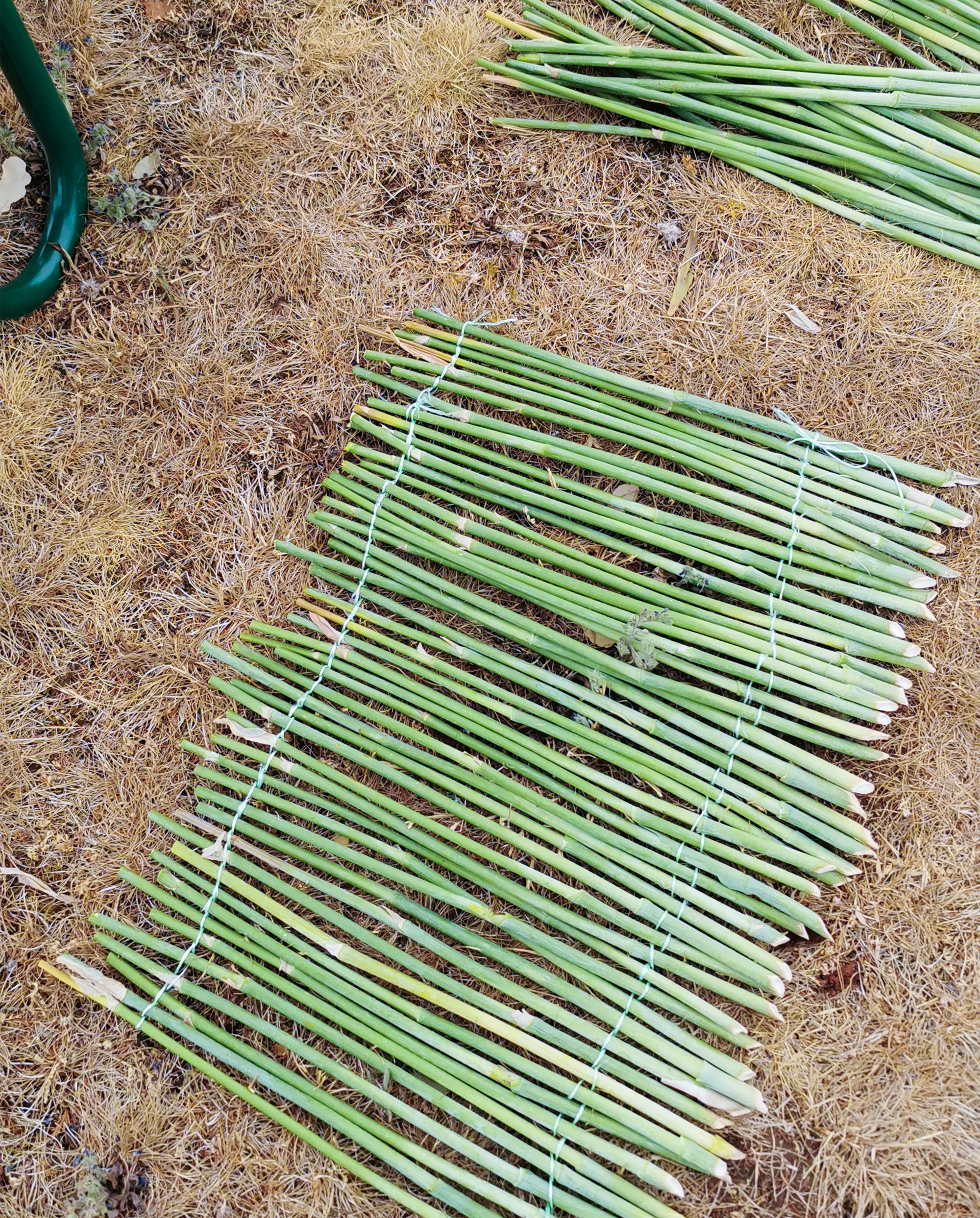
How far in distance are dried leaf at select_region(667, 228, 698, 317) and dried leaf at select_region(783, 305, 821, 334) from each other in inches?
9.8

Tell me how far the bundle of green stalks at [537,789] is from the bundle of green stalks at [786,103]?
2.18 feet

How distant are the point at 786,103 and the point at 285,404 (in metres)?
1.46

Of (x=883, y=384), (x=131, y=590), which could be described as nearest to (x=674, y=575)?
(x=883, y=384)

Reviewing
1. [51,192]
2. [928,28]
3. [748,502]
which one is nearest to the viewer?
[748,502]

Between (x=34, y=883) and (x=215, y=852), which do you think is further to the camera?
(x=34, y=883)

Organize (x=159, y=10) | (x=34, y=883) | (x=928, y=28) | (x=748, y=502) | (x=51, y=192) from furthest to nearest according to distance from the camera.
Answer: (x=159, y=10)
(x=51, y=192)
(x=928, y=28)
(x=34, y=883)
(x=748, y=502)

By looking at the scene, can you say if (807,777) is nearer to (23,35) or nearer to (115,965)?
(115,965)

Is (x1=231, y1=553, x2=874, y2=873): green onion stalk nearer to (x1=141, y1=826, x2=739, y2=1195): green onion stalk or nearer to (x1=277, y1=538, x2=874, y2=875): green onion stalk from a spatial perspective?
(x1=277, y1=538, x2=874, y2=875): green onion stalk

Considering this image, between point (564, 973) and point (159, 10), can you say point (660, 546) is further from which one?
point (159, 10)

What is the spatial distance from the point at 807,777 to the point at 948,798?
1.19 ft

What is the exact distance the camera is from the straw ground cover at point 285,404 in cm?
197

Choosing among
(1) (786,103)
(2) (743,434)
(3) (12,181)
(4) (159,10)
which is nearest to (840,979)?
(2) (743,434)

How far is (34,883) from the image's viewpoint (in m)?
2.19

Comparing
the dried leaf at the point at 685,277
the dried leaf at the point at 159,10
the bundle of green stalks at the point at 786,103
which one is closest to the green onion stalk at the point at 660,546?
the dried leaf at the point at 685,277
